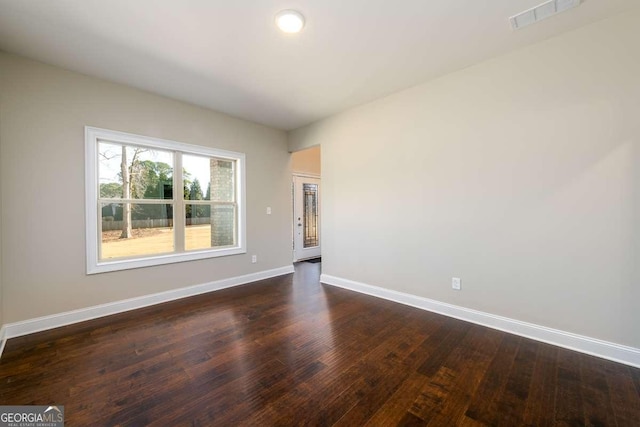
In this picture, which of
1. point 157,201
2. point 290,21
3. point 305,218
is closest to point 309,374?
point 290,21

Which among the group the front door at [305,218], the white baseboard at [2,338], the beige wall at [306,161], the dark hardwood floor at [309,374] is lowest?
the dark hardwood floor at [309,374]

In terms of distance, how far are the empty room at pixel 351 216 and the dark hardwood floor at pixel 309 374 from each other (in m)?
0.02

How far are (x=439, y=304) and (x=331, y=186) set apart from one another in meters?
2.29

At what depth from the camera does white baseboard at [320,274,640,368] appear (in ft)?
6.84

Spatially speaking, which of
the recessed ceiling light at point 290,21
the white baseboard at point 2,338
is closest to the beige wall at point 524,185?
the recessed ceiling light at point 290,21

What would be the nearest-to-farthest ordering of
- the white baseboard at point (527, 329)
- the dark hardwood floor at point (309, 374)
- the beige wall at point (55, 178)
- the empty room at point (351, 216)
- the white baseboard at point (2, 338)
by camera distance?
the dark hardwood floor at point (309, 374) < the empty room at point (351, 216) < the white baseboard at point (527, 329) < the white baseboard at point (2, 338) < the beige wall at point (55, 178)

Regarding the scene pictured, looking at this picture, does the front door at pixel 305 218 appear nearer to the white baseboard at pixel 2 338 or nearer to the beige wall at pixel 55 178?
the beige wall at pixel 55 178

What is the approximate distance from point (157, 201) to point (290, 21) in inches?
111

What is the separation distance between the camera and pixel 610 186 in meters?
2.12

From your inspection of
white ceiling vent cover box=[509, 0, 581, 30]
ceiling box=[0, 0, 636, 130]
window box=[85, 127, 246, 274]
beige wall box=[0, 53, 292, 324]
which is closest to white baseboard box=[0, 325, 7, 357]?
beige wall box=[0, 53, 292, 324]

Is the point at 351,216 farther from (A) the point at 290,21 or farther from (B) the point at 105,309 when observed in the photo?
(B) the point at 105,309

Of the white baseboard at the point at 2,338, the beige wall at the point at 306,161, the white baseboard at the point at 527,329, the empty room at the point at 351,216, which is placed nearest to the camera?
the empty room at the point at 351,216

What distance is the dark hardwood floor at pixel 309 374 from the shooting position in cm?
157

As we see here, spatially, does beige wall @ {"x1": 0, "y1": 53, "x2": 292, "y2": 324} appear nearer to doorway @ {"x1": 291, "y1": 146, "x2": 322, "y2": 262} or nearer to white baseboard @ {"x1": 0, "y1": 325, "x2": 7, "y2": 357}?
white baseboard @ {"x1": 0, "y1": 325, "x2": 7, "y2": 357}
